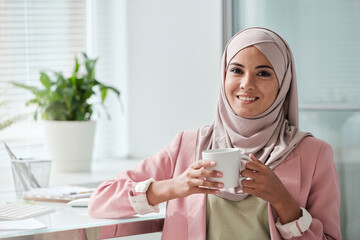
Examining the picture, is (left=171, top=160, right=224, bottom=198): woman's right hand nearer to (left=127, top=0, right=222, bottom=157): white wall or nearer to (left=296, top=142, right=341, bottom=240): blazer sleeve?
(left=296, top=142, right=341, bottom=240): blazer sleeve

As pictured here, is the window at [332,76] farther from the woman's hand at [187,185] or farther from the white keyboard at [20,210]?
the white keyboard at [20,210]

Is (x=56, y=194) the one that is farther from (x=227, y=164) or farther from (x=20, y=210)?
(x=227, y=164)

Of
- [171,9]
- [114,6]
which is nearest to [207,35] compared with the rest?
[171,9]

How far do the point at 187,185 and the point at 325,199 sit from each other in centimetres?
36

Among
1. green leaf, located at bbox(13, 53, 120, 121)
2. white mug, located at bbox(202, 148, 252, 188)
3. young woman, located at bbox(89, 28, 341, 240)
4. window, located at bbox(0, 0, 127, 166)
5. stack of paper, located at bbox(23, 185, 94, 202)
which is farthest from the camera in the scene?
window, located at bbox(0, 0, 127, 166)

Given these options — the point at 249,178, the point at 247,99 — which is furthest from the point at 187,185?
the point at 247,99

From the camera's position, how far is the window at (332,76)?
184 cm

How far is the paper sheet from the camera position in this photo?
1.47m

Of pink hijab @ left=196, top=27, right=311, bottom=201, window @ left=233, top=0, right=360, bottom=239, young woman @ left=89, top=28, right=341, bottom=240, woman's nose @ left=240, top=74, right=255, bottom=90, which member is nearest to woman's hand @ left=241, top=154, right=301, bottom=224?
young woman @ left=89, top=28, right=341, bottom=240

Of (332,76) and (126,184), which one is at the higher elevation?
(332,76)

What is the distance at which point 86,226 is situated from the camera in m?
1.49

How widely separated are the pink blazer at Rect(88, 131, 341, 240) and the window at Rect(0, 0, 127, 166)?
1334 millimetres

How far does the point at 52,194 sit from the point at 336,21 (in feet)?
3.60

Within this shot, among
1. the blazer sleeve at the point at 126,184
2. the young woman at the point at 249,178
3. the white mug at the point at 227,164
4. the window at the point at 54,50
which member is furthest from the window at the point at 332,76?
the window at the point at 54,50
